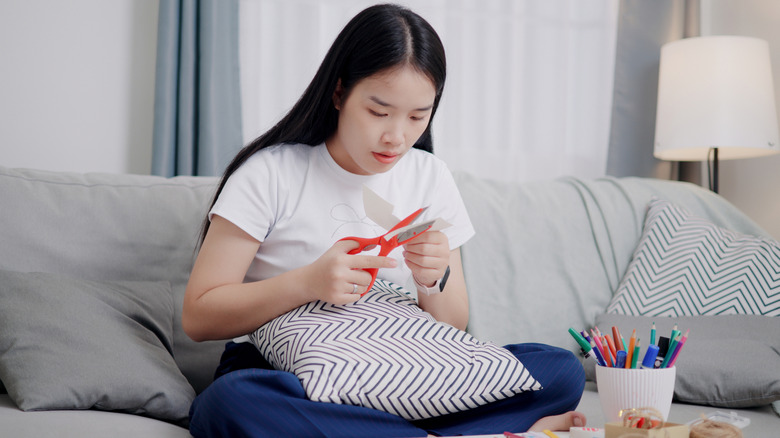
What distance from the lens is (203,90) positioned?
196cm

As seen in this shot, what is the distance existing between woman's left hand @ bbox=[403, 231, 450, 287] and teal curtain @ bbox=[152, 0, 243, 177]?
1.08 meters

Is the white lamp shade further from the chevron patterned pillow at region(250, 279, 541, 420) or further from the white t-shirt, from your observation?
the chevron patterned pillow at region(250, 279, 541, 420)

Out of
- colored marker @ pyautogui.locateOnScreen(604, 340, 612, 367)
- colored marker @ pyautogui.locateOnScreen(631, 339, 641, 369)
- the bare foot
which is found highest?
colored marker @ pyautogui.locateOnScreen(631, 339, 641, 369)

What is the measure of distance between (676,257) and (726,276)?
111mm

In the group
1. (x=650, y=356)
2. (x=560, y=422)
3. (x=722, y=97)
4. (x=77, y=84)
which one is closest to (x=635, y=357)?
(x=650, y=356)

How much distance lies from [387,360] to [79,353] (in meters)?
0.48

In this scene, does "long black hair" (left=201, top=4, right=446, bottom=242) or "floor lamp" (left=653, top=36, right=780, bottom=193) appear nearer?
"long black hair" (left=201, top=4, right=446, bottom=242)

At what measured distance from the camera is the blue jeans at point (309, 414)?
807 mm

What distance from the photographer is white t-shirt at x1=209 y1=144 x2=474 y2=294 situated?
42.9 inches

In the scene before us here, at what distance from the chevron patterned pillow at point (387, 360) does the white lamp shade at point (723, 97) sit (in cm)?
140

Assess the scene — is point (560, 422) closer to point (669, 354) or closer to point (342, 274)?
point (669, 354)

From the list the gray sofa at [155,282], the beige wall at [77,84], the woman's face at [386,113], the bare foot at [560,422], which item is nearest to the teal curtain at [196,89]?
the beige wall at [77,84]

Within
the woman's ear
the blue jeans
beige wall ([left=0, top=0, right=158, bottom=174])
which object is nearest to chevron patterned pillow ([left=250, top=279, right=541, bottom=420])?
the blue jeans

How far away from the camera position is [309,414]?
31.9 inches
